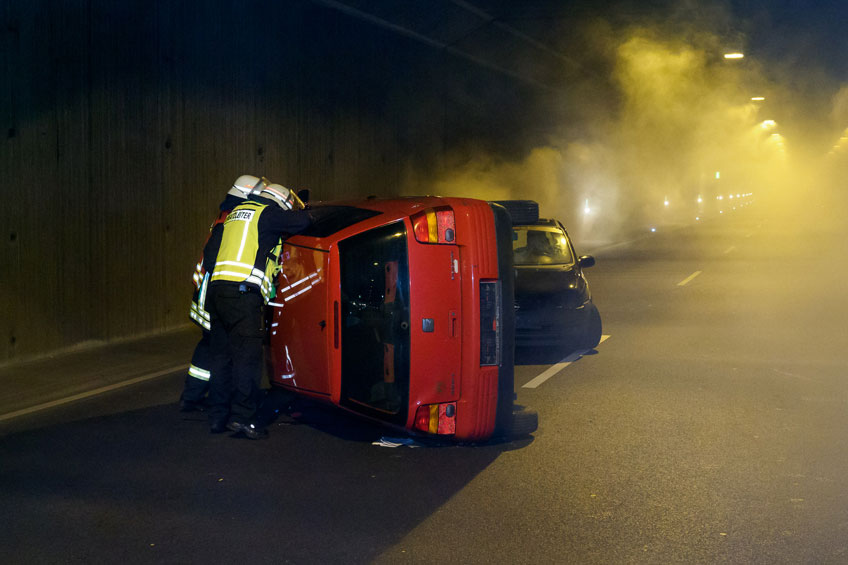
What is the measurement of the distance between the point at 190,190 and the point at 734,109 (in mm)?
30000

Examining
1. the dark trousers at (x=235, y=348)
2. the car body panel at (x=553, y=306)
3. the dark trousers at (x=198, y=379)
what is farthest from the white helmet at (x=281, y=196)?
the car body panel at (x=553, y=306)

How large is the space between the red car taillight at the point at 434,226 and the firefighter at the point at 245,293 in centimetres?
92

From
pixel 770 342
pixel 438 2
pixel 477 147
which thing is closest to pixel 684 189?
pixel 477 147

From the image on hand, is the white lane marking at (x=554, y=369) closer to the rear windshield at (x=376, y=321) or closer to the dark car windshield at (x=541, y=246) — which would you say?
the dark car windshield at (x=541, y=246)

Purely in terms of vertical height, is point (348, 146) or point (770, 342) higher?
point (348, 146)

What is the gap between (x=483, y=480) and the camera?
5703 mm

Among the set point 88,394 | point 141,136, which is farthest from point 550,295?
point 141,136

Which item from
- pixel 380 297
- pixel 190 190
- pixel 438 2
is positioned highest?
pixel 438 2

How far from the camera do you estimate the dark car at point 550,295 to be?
33.0ft

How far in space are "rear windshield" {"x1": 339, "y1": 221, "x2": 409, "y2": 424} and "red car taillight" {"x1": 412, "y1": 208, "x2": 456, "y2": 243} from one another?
0.33 feet

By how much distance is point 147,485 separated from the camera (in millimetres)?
5609

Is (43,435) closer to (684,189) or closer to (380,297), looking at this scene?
(380,297)

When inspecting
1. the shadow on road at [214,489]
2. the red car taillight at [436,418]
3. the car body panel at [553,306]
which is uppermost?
the car body panel at [553,306]

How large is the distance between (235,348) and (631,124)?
1132 inches
